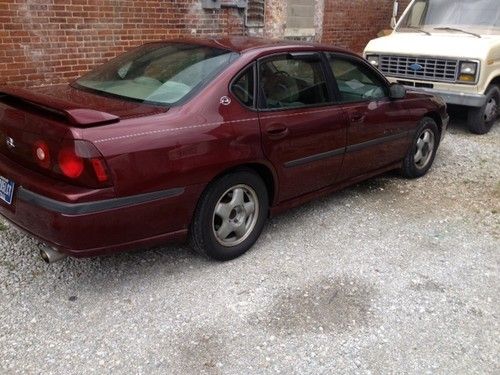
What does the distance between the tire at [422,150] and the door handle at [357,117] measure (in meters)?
1.13

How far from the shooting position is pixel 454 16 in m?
7.86

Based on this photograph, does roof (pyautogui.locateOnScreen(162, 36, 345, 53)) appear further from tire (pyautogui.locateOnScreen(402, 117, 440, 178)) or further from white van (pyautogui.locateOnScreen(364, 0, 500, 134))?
white van (pyautogui.locateOnScreen(364, 0, 500, 134))

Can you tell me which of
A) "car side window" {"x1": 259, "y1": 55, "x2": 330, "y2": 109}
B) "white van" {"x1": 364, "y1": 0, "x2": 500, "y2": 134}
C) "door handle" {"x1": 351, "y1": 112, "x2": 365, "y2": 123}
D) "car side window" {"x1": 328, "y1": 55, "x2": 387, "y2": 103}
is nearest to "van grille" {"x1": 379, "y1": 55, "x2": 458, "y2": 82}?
"white van" {"x1": 364, "y1": 0, "x2": 500, "y2": 134}

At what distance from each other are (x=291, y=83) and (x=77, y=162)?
184cm

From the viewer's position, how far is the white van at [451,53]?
280 inches

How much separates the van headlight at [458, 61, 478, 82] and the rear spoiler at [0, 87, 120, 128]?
5.69 m

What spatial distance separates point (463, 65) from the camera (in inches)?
279

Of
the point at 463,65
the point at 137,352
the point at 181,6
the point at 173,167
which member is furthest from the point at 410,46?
the point at 137,352

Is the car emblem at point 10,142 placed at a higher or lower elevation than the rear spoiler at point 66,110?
lower

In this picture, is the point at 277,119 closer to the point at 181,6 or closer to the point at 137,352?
the point at 137,352

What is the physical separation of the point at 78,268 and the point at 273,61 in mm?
2079

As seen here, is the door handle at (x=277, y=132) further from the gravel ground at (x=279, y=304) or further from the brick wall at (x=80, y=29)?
the brick wall at (x=80, y=29)

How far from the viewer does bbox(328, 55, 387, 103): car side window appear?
4.36 m

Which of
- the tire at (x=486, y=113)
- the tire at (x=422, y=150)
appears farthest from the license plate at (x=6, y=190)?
the tire at (x=486, y=113)
